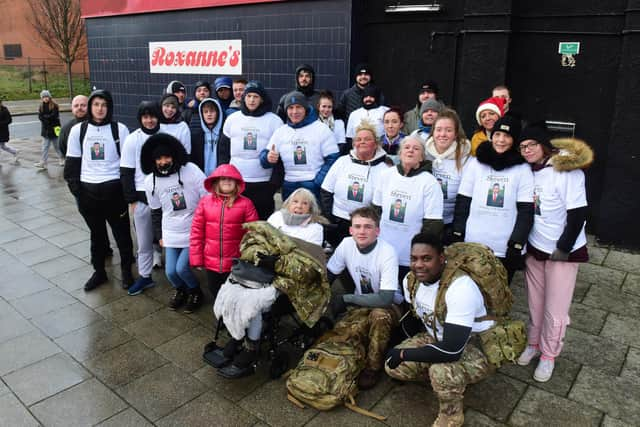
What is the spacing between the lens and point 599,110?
687 cm

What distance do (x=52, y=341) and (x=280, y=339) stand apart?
2063 millimetres

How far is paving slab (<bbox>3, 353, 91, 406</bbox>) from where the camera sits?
3.86 metres

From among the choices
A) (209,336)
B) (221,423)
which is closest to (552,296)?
(221,423)

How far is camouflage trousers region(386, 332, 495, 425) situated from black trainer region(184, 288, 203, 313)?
2.37 meters

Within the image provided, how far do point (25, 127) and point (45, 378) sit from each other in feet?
58.9

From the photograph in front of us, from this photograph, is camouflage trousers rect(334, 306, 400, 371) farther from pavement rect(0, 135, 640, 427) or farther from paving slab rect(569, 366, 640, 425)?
paving slab rect(569, 366, 640, 425)

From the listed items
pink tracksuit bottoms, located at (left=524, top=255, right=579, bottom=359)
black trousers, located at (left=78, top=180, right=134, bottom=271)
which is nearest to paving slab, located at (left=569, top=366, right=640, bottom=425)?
pink tracksuit bottoms, located at (left=524, top=255, right=579, bottom=359)

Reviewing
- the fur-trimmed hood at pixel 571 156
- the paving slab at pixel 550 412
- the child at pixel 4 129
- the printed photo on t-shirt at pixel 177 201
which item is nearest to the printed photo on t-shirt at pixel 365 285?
the paving slab at pixel 550 412

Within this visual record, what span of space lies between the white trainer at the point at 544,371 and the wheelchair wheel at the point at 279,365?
6.45 ft

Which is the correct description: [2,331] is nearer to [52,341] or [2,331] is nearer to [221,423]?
[52,341]

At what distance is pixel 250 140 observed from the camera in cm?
562

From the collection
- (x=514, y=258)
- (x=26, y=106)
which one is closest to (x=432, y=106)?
(x=514, y=258)

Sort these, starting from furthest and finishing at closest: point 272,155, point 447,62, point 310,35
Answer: point 310,35, point 447,62, point 272,155

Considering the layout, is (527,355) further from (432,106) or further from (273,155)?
(273,155)
